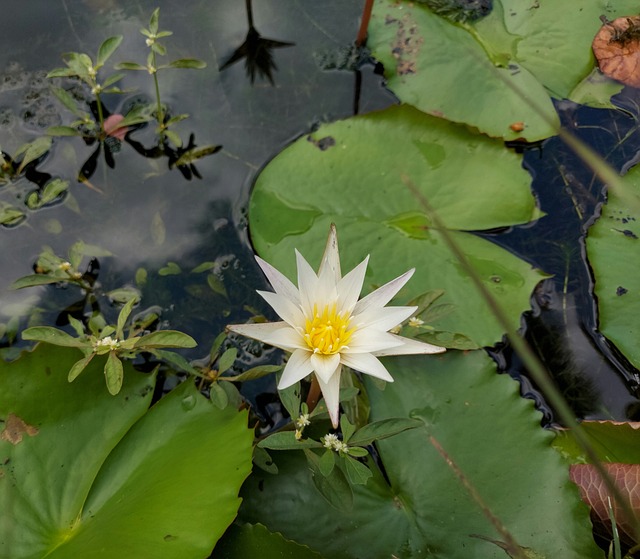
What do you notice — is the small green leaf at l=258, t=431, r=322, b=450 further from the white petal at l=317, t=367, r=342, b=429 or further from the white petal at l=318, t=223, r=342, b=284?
the white petal at l=318, t=223, r=342, b=284

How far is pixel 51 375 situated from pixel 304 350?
0.89 metres

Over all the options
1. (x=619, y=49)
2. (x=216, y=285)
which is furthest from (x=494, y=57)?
(x=216, y=285)

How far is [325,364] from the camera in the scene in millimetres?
1601

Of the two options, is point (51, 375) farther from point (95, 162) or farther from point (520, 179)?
point (520, 179)

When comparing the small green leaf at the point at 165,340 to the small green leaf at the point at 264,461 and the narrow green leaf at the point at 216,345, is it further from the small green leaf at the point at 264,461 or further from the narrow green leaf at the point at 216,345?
the small green leaf at the point at 264,461

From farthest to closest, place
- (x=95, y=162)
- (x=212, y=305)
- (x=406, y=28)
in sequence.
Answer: (x=406, y=28) → (x=95, y=162) → (x=212, y=305)

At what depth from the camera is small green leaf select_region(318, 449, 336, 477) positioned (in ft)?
5.64

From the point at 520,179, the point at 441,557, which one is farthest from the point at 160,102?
the point at 441,557

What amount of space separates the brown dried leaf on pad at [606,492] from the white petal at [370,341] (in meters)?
0.97

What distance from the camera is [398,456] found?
6.68ft

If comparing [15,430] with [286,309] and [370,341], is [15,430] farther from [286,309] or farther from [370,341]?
[370,341]

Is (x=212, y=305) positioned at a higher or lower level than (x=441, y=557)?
higher

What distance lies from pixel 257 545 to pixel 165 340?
2.31 feet

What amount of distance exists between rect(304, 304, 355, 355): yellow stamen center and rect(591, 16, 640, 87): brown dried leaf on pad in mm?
2198
